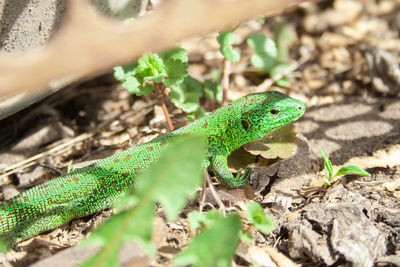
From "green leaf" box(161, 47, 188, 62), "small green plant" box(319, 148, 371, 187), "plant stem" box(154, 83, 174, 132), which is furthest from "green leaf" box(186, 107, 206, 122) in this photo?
"small green plant" box(319, 148, 371, 187)

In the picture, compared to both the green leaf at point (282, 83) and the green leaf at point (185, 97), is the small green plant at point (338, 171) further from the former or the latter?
the green leaf at point (282, 83)

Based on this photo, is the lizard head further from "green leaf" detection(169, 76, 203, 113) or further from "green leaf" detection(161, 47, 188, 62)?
"green leaf" detection(161, 47, 188, 62)

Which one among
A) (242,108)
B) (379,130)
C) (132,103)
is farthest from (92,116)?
(379,130)

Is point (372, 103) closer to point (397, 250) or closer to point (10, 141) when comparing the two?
→ point (397, 250)

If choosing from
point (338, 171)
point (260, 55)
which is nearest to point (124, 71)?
point (260, 55)

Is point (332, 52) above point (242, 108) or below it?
below
